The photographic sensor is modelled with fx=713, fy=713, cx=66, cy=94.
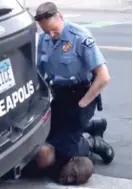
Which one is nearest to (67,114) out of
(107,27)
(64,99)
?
(64,99)

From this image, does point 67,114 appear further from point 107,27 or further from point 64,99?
point 107,27

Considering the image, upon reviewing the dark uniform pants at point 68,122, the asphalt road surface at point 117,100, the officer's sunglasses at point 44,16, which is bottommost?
the asphalt road surface at point 117,100

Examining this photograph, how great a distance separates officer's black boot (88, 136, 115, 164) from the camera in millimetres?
5793

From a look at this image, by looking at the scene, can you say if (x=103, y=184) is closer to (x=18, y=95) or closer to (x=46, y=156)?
(x=46, y=156)

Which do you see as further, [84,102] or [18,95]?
[84,102]

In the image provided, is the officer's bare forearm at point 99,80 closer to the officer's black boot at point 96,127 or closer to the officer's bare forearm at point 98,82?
the officer's bare forearm at point 98,82

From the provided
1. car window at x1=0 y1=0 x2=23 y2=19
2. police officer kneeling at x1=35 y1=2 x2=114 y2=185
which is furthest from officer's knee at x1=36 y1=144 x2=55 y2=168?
car window at x1=0 y1=0 x2=23 y2=19

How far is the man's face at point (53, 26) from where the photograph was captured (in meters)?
5.03

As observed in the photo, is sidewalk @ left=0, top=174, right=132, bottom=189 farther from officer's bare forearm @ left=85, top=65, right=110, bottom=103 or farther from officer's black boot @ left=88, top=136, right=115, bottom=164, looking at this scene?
officer's bare forearm @ left=85, top=65, right=110, bottom=103

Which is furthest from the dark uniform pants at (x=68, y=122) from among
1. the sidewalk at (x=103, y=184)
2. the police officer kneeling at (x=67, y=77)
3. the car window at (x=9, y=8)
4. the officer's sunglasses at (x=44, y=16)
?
the car window at (x=9, y=8)

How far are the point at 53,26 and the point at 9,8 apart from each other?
2.48 ft

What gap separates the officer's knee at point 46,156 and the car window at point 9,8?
1256mm

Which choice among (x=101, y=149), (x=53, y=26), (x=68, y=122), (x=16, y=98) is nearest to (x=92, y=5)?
(x=101, y=149)

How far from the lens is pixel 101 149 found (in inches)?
229
